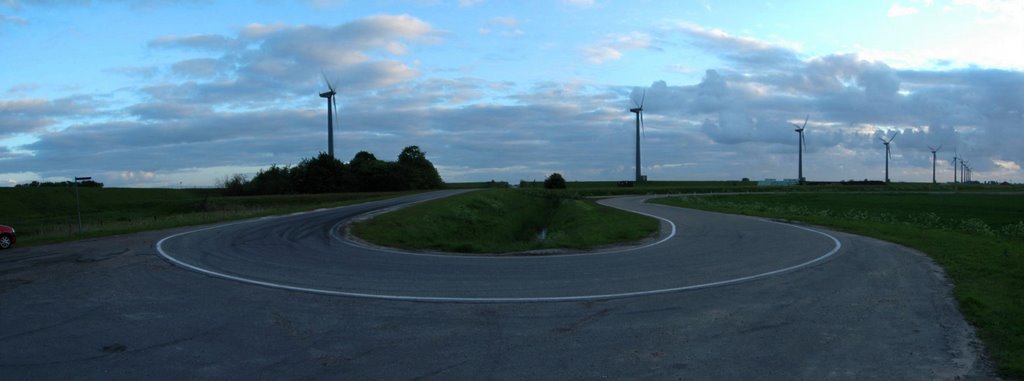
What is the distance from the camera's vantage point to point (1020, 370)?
6.46 m

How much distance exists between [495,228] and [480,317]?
32598mm

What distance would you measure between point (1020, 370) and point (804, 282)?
550 centimetres

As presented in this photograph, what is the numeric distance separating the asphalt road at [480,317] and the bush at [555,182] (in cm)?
9503

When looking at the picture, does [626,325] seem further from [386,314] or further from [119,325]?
[119,325]

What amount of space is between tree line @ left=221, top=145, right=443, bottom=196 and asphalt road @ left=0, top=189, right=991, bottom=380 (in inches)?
3156

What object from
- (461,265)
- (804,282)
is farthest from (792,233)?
(461,265)

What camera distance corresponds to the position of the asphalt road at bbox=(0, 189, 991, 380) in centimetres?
687

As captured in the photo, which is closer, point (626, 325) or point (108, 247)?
point (626, 325)

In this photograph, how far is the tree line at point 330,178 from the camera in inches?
3684

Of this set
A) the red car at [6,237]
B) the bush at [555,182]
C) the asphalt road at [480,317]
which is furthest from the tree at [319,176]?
the asphalt road at [480,317]

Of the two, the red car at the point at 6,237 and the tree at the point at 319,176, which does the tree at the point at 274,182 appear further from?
the red car at the point at 6,237

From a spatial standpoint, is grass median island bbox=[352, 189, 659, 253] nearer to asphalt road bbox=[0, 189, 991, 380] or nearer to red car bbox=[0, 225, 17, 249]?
asphalt road bbox=[0, 189, 991, 380]

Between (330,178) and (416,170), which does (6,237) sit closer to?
(330,178)

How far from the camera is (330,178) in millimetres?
95312
